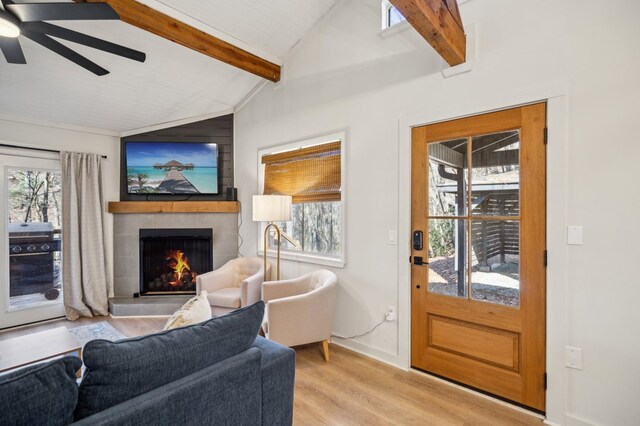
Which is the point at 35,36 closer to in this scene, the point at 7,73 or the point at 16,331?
the point at 7,73

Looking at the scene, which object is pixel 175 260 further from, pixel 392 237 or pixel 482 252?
pixel 482 252

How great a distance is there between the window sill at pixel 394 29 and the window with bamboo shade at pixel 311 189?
101 cm

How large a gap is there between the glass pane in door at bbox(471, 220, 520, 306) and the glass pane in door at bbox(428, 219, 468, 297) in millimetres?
71

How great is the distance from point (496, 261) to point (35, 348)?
3.29 metres

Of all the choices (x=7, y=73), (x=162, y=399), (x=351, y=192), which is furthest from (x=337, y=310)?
(x=7, y=73)

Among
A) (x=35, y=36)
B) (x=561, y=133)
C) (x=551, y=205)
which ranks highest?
(x=35, y=36)

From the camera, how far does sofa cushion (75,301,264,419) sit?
1020 millimetres

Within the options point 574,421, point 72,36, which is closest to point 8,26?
point 72,36

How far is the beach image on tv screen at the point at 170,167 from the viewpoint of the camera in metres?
4.41

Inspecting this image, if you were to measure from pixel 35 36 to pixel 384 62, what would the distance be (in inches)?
101

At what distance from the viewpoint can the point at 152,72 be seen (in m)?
3.47

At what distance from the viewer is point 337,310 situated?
10.5 feet

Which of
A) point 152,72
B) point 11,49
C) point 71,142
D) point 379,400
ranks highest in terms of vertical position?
point 152,72

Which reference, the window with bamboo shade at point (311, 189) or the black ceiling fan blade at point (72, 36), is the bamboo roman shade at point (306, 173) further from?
the black ceiling fan blade at point (72, 36)
